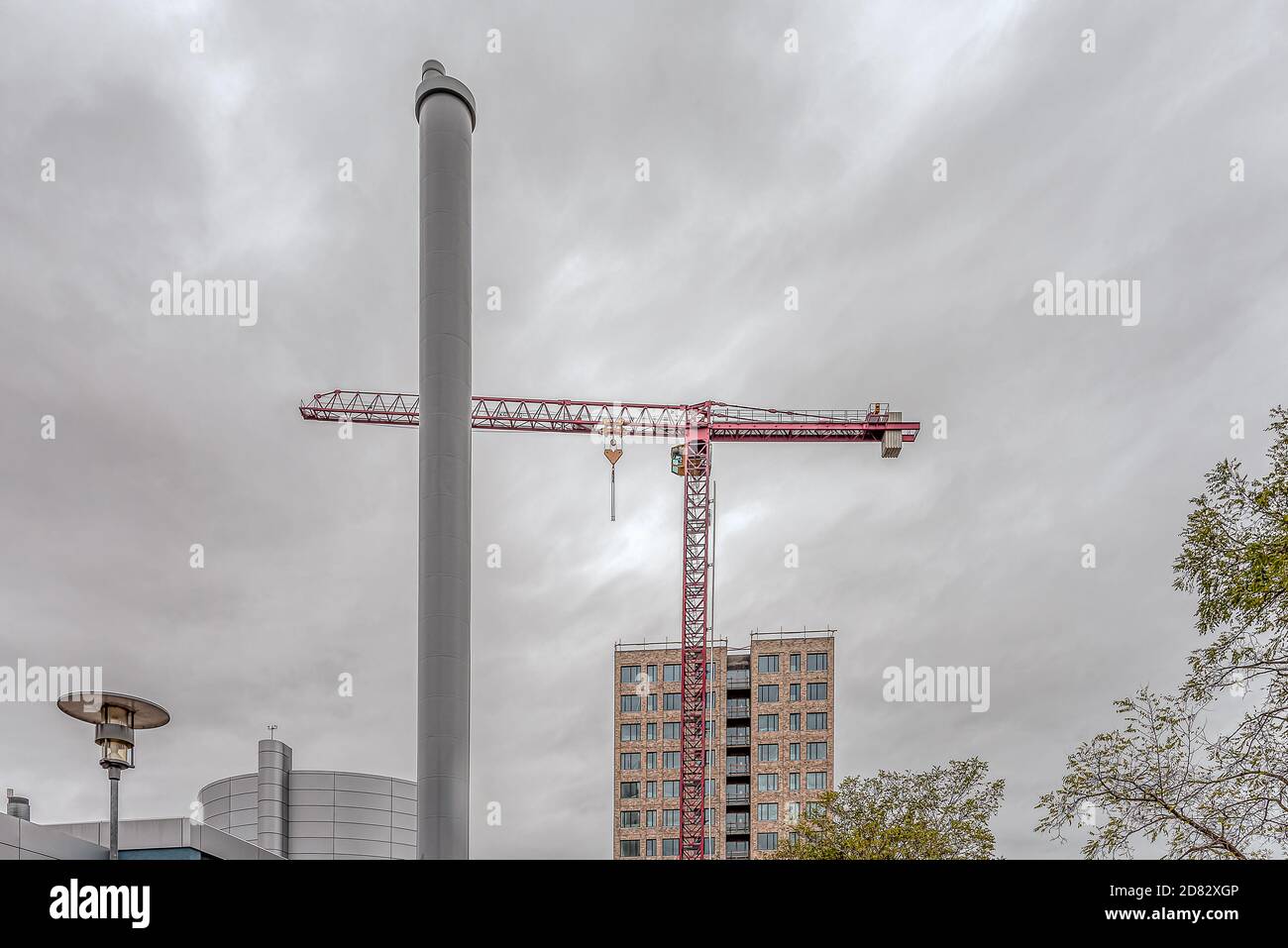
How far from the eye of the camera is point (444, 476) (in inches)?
1018

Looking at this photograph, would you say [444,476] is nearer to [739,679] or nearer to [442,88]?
[442,88]

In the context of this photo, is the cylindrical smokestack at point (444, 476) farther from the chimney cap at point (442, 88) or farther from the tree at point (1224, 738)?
the tree at point (1224, 738)

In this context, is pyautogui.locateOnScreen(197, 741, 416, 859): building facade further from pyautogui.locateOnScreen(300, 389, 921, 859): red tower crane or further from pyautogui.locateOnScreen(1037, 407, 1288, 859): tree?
pyautogui.locateOnScreen(1037, 407, 1288, 859): tree

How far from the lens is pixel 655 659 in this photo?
105 m

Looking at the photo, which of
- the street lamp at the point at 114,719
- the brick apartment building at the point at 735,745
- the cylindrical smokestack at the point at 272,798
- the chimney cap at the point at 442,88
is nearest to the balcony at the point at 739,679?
the brick apartment building at the point at 735,745

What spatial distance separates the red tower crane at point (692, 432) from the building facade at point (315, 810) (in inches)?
1227

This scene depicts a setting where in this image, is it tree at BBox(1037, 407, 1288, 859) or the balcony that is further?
the balcony

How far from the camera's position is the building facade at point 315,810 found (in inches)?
2584

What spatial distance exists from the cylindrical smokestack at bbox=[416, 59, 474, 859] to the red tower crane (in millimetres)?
59662

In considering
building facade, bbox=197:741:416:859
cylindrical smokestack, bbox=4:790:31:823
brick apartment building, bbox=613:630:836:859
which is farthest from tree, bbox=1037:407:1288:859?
brick apartment building, bbox=613:630:836:859

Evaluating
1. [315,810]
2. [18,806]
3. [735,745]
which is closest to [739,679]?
[735,745]

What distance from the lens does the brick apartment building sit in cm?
9638
